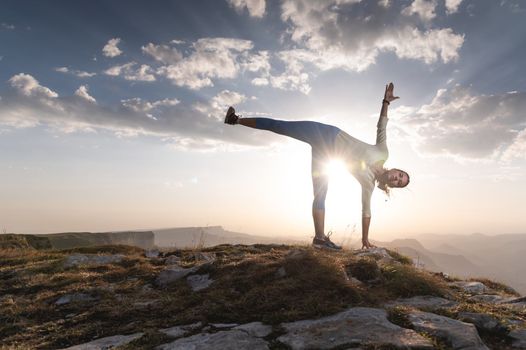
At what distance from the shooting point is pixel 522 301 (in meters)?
6.56

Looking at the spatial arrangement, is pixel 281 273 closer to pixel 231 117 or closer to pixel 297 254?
pixel 297 254

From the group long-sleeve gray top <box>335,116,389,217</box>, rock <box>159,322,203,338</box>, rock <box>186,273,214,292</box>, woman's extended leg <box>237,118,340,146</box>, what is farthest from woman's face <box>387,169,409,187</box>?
rock <box>159,322,203,338</box>

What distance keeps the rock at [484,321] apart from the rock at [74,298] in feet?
22.8

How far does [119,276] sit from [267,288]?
208 inches

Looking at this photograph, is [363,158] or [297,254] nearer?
[297,254]

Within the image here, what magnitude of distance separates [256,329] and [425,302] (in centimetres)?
307

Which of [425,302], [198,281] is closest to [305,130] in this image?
[198,281]

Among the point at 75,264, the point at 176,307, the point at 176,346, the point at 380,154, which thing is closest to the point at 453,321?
the point at 176,346

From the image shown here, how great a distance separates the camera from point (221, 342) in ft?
15.3

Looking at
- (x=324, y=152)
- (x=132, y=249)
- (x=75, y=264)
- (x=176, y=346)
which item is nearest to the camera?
(x=176, y=346)

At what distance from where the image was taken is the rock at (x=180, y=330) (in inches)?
204

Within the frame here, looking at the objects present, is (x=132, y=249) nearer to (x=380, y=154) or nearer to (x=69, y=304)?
(x=69, y=304)

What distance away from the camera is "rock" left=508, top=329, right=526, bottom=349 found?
176 inches

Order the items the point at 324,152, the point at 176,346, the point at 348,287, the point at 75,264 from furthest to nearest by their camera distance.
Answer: the point at 75,264 → the point at 324,152 → the point at 348,287 → the point at 176,346
